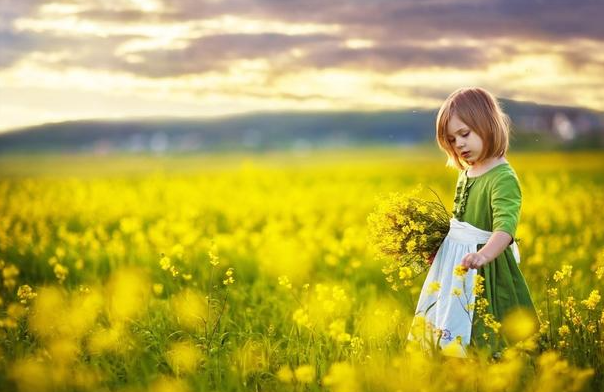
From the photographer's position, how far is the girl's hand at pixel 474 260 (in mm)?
3477

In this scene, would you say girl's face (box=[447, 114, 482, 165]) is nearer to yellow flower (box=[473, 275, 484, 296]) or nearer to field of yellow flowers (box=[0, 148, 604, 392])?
yellow flower (box=[473, 275, 484, 296])

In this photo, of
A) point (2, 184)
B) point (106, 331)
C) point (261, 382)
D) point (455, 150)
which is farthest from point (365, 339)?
point (2, 184)

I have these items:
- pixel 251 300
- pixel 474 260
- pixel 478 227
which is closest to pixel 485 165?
pixel 478 227

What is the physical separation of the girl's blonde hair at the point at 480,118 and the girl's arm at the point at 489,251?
472 mm

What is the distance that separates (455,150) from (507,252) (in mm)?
611

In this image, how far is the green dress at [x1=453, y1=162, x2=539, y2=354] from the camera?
12.0 feet

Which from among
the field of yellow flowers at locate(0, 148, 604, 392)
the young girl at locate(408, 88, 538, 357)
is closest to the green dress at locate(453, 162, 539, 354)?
the young girl at locate(408, 88, 538, 357)

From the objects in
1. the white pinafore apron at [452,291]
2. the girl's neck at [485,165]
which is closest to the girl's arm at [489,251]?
the white pinafore apron at [452,291]

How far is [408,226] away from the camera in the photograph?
12.9ft

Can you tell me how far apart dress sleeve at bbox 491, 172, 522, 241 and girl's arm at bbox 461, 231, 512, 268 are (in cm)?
3

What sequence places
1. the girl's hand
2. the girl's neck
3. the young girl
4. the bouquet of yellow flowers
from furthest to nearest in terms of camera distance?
the bouquet of yellow flowers < the girl's neck < the young girl < the girl's hand

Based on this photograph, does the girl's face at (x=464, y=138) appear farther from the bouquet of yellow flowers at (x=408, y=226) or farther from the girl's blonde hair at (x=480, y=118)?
the bouquet of yellow flowers at (x=408, y=226)

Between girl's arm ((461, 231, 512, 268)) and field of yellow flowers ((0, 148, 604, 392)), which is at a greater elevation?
girl's arm ((461, 231, 512, 268))

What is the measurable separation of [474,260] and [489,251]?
0.36ft
